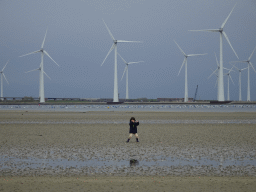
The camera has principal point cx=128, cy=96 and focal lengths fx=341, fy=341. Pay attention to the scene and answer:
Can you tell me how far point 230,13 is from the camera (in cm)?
10438

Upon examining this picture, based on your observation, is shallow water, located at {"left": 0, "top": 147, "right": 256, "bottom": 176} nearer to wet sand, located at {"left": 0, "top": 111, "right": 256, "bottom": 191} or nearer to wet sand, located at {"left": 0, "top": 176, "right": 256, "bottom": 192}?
wet sand, located at {"left": 0, "top": 111, "right": 256, "bottom": 191}

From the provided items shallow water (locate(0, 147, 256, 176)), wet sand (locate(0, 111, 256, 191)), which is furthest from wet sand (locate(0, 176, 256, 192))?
shallow water (locate(0, 147, 256, 176))

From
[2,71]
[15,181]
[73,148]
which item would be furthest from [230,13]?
→ [2,71]

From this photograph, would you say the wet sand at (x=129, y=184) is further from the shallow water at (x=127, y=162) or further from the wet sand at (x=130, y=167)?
the shallow water at (x=127, y=162)

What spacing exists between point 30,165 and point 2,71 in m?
167

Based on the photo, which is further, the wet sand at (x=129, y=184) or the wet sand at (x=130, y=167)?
the wet sand at (x=130, y=167)

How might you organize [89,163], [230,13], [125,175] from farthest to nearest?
[230,13] → [89,163] → [125,175]

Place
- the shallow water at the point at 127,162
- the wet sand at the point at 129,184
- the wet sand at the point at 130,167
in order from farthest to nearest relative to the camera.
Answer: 1. the shallow water at the point at 127,162
2. the wet sand at the point at 130,167
3. the wet sand at the point at 129,184

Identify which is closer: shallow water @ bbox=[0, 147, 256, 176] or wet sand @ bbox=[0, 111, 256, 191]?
wet sand @ bbox=[0, 111, 256, 191]

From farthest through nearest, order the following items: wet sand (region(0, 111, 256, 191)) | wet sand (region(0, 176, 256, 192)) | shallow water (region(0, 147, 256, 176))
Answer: shallow water (region(0, 147, 256, 176)), wet sand (region(0, 111, 256, 191)), wet sand (region(0, 176, 256, 192))

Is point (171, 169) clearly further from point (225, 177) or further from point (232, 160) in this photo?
point (232, 160)

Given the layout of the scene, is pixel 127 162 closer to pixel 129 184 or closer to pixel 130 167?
pixel 130 167

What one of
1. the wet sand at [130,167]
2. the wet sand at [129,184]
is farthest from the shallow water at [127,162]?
the wet sand at [129,184]

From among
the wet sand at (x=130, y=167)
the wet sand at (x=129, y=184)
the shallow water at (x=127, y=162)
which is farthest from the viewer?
the shallow water at (x=127, y=162)
